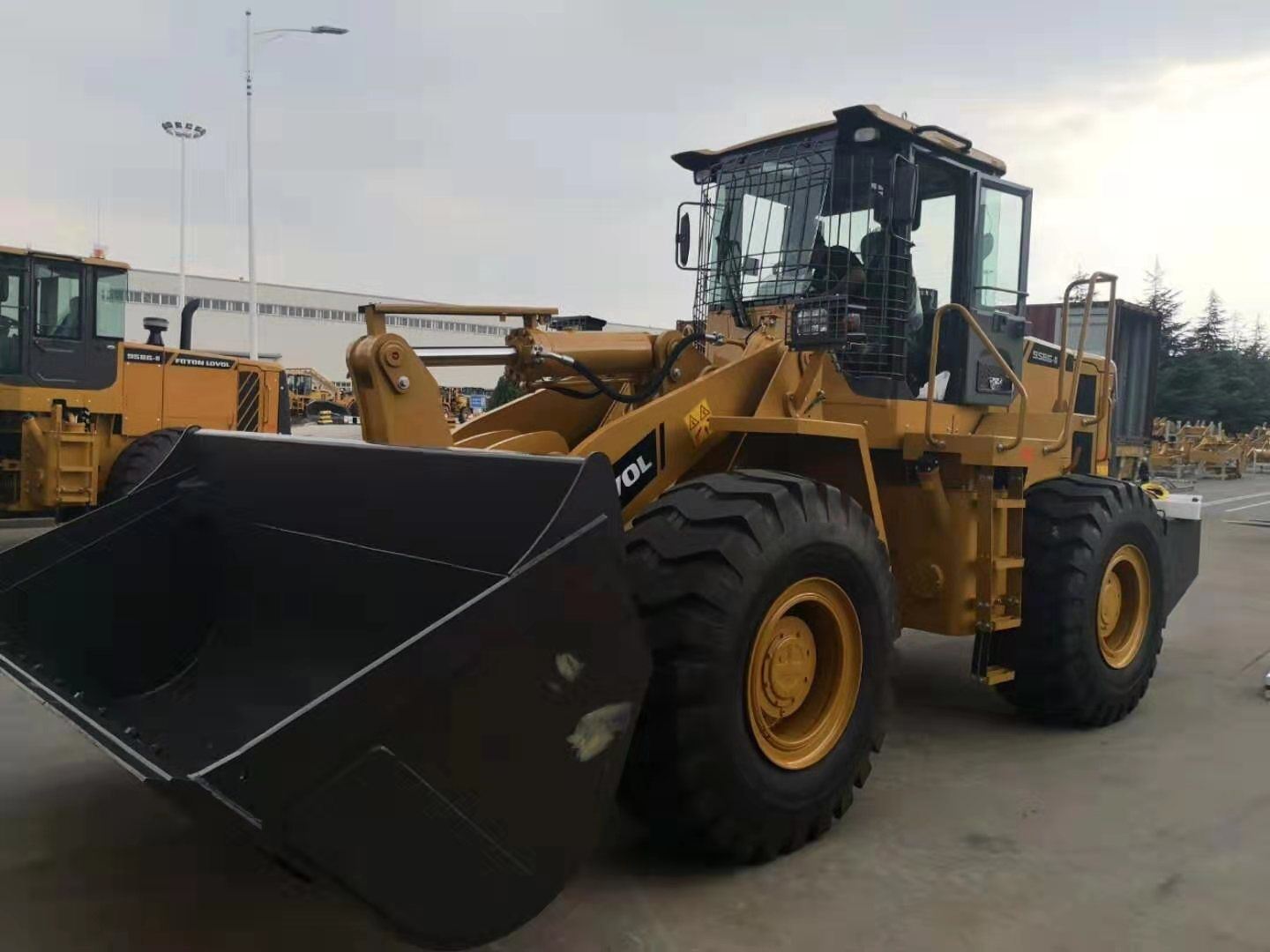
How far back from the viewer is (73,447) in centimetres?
1031

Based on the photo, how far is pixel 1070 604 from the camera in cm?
508

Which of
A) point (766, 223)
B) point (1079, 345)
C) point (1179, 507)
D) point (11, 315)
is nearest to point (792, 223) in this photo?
point (766, 223)

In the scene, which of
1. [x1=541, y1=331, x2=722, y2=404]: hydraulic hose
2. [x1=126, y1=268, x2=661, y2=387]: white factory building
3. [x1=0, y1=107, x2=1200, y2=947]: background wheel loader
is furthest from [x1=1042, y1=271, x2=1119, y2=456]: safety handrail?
[x1=126, y1=268, x2=661, y2=387]: white factory building

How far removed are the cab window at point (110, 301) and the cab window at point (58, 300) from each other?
175 millimetres

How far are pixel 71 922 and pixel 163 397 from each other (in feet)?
29.3

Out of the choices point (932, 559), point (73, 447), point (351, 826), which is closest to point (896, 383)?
point (932, 559)

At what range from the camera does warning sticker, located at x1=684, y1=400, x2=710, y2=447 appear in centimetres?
421

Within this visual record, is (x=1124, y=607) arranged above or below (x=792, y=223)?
below

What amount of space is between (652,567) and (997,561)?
7.77ft

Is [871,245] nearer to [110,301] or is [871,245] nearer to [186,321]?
[110,301]

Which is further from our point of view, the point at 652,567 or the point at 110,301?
the point at 110,301

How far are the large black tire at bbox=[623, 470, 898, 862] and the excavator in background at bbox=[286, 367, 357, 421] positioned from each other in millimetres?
28887

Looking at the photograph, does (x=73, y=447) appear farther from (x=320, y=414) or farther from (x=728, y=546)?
(x=320, y=414)

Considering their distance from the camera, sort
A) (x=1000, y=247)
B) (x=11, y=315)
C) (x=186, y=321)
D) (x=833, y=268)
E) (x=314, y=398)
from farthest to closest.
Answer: (x=314, y=398) < (x=186, y=321) < (x=11, y=315) < (x=1000, y=247) < (x=833, y=268)
